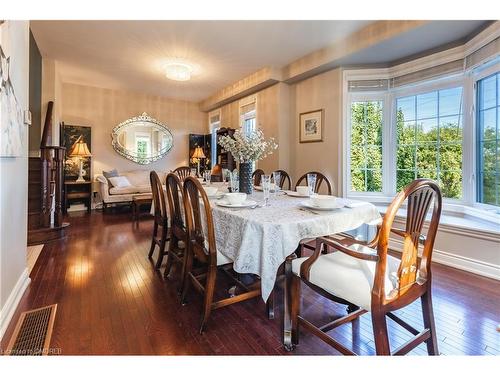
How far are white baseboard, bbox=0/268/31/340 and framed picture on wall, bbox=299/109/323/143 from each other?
3682 millimetres

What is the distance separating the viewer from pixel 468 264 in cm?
249

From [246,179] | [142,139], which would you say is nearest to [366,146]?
[246,179]

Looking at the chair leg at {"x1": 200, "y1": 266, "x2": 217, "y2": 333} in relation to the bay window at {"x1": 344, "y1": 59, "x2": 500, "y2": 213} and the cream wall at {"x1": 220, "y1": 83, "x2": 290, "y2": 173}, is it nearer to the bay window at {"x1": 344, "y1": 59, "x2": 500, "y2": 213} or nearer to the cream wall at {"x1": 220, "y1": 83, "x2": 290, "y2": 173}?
the bay window at {"x1": 344, "y1": 59, "x2": 500, "y2": 213}

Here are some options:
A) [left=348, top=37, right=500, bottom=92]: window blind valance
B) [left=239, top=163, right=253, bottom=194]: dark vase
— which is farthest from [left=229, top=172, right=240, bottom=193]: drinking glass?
[left=348, top=37, right=500, bottom=92]: window blind valance

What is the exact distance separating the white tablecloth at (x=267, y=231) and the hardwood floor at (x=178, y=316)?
427 mm

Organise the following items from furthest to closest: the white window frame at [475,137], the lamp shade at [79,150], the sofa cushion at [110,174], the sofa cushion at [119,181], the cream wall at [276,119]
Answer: the sofa cushion at [110,174], the sofa cushion at [119,181], the lamp shade at [79,150], the cream wall at [276,119], the white window frame at [475,137]

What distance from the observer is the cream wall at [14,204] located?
1.61 m

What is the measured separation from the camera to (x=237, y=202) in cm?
182

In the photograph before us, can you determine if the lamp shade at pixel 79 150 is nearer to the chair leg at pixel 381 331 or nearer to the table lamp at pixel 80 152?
the table lamp at pixel 80 152

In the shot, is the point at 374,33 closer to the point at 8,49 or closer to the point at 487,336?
the point at 487,336

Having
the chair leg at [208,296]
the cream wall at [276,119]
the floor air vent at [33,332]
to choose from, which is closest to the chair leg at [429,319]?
the chair leg at [208,296]

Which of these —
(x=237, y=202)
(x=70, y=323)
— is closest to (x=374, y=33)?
(x=237, y=202)

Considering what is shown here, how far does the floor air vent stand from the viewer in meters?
1.40
